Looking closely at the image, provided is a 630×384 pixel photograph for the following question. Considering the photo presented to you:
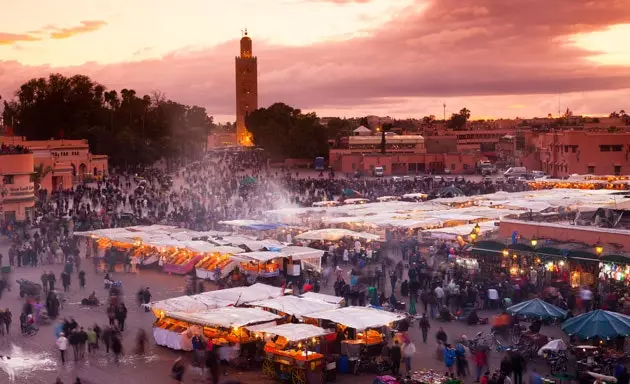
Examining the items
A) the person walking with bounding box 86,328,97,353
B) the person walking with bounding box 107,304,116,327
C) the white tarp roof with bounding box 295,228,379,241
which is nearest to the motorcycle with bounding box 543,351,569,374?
the person walking with bounding box 86,328,97,353

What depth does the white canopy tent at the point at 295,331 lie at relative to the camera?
12698 millimetres

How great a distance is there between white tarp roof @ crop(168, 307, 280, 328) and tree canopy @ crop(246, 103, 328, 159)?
209ft

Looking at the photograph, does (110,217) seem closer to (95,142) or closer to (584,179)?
(584,179)

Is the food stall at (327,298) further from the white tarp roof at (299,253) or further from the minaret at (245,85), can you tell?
the minaret at (245,85)

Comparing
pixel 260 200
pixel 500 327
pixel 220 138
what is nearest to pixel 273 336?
pixel 500 327

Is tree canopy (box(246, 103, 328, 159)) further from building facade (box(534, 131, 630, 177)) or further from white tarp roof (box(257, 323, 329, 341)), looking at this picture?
white tarp roof (box(257, 323, 329, 341))

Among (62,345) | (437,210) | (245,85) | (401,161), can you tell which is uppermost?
(245,85)

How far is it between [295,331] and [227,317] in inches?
58.8

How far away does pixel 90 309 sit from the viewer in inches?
698

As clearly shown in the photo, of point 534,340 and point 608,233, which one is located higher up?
point 608,233

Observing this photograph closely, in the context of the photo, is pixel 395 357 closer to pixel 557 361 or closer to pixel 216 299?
pixel 557 361

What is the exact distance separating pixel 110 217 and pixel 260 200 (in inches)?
374

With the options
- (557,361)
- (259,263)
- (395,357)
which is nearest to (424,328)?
(395,357)

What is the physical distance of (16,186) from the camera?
32.2m
